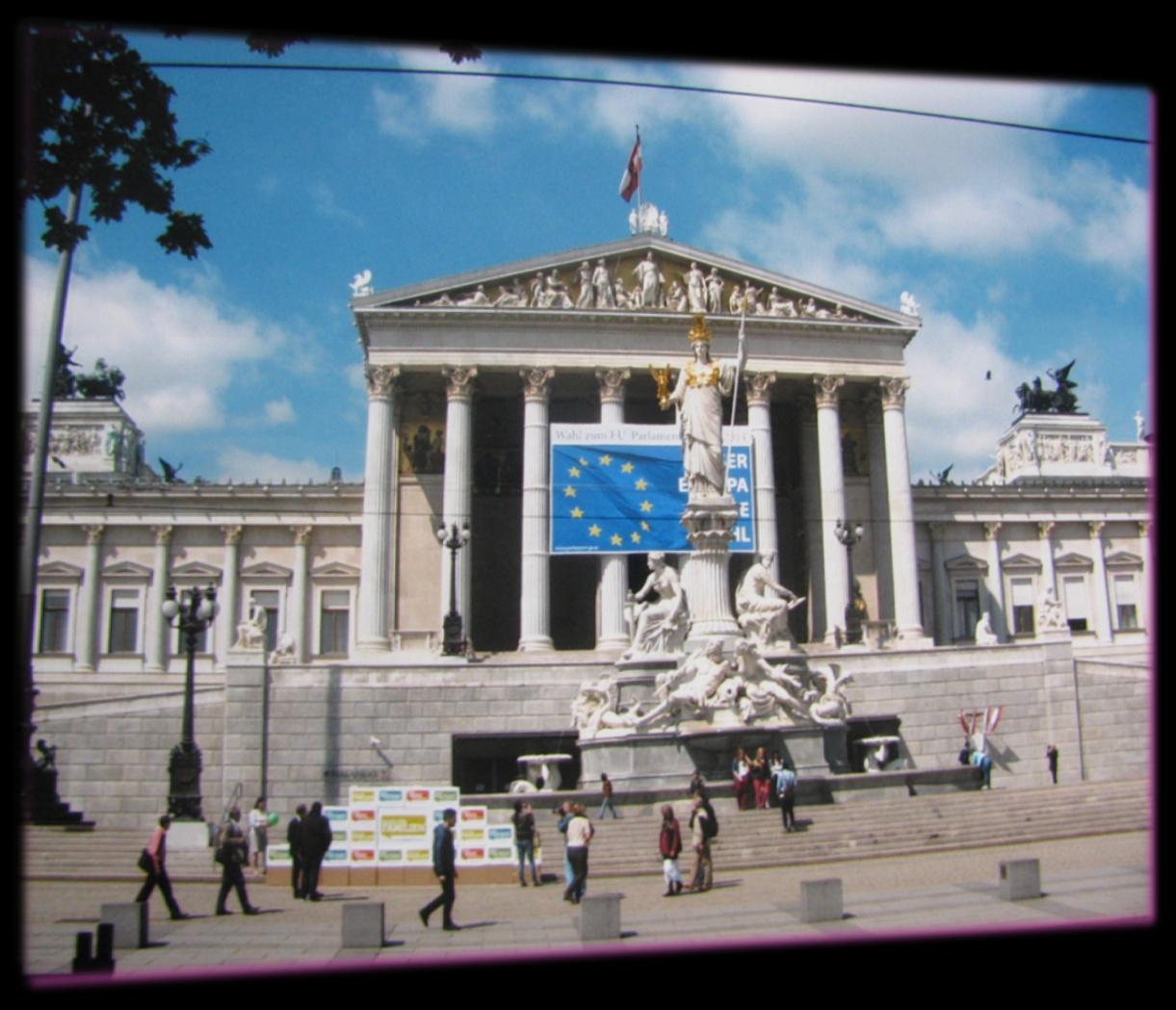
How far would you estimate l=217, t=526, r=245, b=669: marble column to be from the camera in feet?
185

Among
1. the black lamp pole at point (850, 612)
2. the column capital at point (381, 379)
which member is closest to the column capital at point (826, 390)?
the black lamp pole at point (850, 612)

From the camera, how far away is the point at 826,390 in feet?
174

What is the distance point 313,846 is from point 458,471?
97.6ft

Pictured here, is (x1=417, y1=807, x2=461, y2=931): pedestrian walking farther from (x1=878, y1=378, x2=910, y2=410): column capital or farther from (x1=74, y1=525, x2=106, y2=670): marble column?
(x1=74, y1=525, x2=106, y2=670): marble column

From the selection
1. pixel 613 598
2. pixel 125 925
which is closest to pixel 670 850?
pixel 125 925

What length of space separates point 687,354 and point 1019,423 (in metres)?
29.5

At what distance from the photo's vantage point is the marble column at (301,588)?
5778cm

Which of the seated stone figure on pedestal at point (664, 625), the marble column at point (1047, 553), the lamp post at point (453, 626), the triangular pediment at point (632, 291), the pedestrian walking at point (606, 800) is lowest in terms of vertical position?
the pedestrian walking at point (606, 800)

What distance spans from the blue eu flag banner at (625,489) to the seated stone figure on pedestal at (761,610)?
14835mm

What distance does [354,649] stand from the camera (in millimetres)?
48906

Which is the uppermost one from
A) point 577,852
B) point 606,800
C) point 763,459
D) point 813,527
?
point 763,459

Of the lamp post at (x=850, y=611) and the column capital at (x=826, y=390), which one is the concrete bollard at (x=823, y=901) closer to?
the lamp post at (x=850, y=611)

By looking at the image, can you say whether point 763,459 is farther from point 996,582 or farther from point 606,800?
point 606,800

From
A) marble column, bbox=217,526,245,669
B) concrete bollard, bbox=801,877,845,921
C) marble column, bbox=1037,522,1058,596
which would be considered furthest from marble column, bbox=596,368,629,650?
concrete bollard, bbox=801,877,845,921
